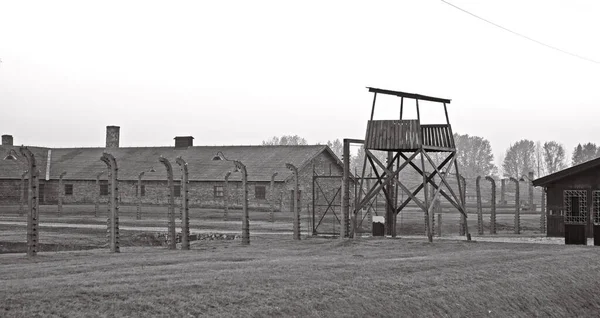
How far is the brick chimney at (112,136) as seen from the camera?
8012 cm

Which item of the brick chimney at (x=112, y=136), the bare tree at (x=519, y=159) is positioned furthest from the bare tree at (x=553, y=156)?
Result: the brick chimney at (x=112, y=136)

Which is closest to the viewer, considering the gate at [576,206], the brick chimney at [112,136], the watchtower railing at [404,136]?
the watchtower railing at [404,136]

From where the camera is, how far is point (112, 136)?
80.6 meters

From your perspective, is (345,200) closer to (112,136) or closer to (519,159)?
(112,136)

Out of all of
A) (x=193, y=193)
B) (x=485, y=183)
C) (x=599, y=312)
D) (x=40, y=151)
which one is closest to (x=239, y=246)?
(x=599, y=312)

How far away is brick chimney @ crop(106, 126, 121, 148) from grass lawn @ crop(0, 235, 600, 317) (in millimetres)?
57991

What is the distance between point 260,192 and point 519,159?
137 meters

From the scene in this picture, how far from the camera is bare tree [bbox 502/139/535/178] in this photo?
586 ft

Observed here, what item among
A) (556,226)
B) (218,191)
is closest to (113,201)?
(556,226)

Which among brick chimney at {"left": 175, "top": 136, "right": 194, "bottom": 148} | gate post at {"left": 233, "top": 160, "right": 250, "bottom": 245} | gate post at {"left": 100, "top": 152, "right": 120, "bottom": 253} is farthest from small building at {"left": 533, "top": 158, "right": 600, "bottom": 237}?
brick chimney at {"left": 175, "top": 136, "right": 194, "bottom": 148}

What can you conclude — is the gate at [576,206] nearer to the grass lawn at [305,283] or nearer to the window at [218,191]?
the grass lawn at [305,283]

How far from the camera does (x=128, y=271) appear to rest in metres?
16.0

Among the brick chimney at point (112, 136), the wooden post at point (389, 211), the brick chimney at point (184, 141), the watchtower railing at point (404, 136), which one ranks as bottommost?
the wooden post at point (389, 211)

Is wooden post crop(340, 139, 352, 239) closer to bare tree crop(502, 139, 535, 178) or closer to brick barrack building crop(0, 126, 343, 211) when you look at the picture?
brick barrack building crop(0, 126, 343, 211)
